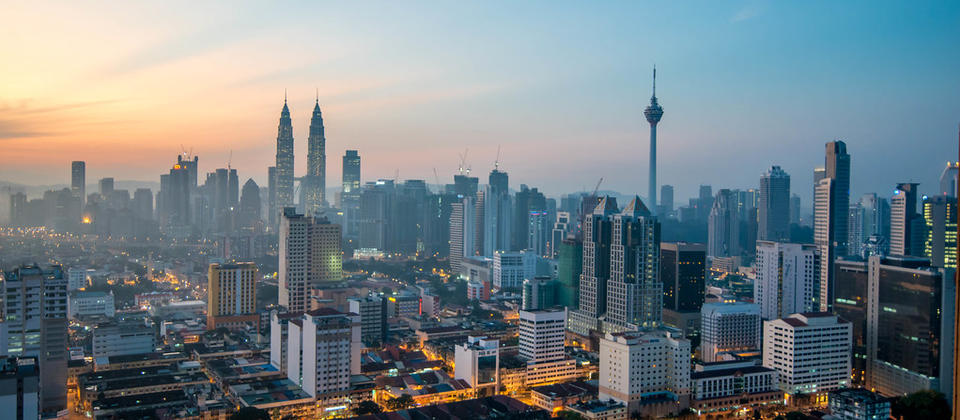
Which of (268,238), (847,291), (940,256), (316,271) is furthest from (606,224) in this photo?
(268,238)

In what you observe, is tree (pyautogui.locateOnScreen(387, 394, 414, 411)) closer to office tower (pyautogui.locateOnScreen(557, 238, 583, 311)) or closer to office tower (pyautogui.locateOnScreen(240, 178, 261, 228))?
office tower (pyautogui.locateOnScreen(557, 238, 583, 311))

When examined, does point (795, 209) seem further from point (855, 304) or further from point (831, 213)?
point (855, 304)

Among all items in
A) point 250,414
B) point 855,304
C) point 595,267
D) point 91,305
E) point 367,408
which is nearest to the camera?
point 250,414

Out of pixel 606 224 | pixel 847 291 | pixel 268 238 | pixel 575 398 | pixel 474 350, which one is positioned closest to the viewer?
pixel 575 398

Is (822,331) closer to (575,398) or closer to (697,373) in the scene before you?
(697,373)

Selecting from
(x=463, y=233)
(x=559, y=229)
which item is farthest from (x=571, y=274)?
(x=559, y=229)

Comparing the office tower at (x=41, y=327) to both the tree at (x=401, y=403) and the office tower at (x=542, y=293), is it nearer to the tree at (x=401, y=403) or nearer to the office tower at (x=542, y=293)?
the tree at (x=401, y=403)

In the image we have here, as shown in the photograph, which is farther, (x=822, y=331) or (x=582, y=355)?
(x=582, y=355)
